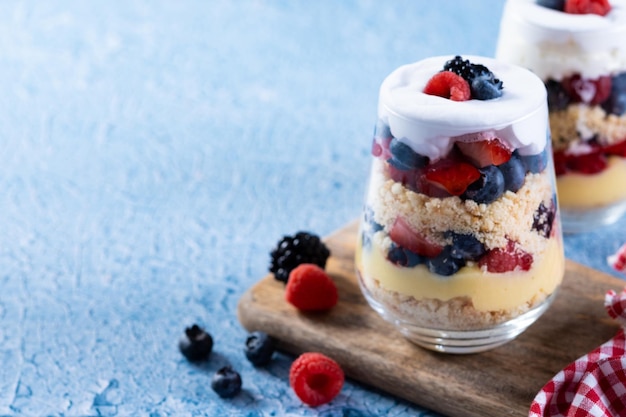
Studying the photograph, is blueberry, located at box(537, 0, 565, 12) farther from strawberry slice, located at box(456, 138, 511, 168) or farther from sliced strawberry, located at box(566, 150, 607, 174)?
strawberry slice, located at box(456, 138, 511, 168)

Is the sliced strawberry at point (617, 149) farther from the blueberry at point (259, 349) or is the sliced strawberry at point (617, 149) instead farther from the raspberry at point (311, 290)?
the blueberry at point (259, 349)

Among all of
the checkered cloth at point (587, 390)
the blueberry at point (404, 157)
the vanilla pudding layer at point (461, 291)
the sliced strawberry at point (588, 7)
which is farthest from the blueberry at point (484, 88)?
the sliced strawberry at point (588, 7)

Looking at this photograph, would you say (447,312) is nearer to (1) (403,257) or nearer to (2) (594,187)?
(1) (403,257)

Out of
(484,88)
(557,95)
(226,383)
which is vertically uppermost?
(484,88)

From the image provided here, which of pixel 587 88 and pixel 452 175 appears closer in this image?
pixel 452 175

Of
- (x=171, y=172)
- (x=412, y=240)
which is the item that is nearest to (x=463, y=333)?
(x=412, y=240)

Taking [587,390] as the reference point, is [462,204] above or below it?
above

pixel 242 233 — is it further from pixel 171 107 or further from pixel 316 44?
pixel 316 44

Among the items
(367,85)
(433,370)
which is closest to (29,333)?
(433,370)
